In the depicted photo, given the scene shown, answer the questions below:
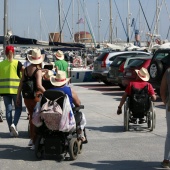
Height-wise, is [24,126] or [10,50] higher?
[10,50]

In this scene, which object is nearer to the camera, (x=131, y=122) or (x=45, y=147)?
(x=45, y=147)

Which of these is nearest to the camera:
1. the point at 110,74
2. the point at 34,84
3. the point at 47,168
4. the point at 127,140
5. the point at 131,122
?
the point at 47,168

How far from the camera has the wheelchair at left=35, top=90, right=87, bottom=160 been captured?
7895mm

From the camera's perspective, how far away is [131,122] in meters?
10.9

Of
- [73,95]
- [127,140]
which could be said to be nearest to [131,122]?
[127,140]

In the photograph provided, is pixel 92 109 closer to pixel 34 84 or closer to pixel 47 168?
pixel 34 84

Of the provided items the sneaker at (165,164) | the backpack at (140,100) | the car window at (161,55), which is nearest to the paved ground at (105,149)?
the sneaker at (165,164)

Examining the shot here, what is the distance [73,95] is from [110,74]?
44.1 feet

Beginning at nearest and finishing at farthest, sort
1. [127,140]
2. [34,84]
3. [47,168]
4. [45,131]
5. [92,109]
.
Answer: [47,168] → [45,131] → [34,84] → [127,140] → [92,109]

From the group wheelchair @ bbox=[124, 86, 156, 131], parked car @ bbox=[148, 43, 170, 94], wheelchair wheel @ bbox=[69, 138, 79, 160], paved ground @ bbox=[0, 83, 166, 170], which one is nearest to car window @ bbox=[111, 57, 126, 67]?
parked car @ bbox=[148, 43, 170, 94]

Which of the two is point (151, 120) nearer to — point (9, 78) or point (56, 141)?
point (9, 78)

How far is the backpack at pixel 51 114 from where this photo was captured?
25.5 ft

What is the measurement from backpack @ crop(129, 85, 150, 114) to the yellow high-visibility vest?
90.6 inches

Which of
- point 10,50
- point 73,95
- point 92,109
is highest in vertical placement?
point 10,50
